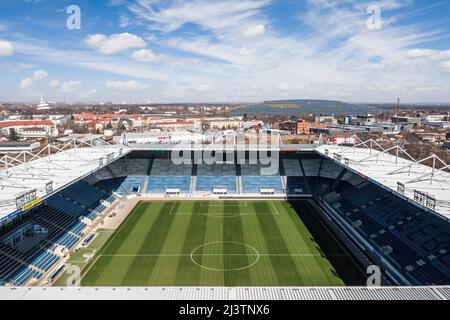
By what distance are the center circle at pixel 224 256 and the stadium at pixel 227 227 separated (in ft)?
0.57

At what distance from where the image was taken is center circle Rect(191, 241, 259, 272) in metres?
28.7

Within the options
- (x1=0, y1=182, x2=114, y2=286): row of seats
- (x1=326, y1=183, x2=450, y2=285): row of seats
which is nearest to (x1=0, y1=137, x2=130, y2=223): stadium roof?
(x1=0, y1=182, x2=114, y2=286): row of seats

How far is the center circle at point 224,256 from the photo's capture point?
28703 mm

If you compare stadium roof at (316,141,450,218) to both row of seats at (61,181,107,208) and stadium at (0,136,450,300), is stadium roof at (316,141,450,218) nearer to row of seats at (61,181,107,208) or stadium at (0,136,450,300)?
stadium at (0,136,450,300)

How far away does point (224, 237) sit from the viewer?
34.9 m

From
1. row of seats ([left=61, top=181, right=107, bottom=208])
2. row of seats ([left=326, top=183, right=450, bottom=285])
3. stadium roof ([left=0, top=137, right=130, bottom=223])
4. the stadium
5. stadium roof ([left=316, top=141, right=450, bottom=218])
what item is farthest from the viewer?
row of seats ([left=61, top=181, right=107, bottom=208])

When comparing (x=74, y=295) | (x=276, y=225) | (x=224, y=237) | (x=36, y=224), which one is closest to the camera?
(x=74, y=295)

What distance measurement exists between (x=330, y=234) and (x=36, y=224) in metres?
29.3

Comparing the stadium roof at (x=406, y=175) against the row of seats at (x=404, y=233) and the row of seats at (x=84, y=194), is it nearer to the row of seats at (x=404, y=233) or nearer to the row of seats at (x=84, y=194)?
the row of seats at (x=404, y=233)

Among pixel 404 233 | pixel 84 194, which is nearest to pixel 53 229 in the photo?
pixel 84 194

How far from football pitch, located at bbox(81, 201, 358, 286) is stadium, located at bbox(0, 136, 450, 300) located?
162mm

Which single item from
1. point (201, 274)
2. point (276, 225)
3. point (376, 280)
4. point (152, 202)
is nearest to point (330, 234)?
point (276, 225)
